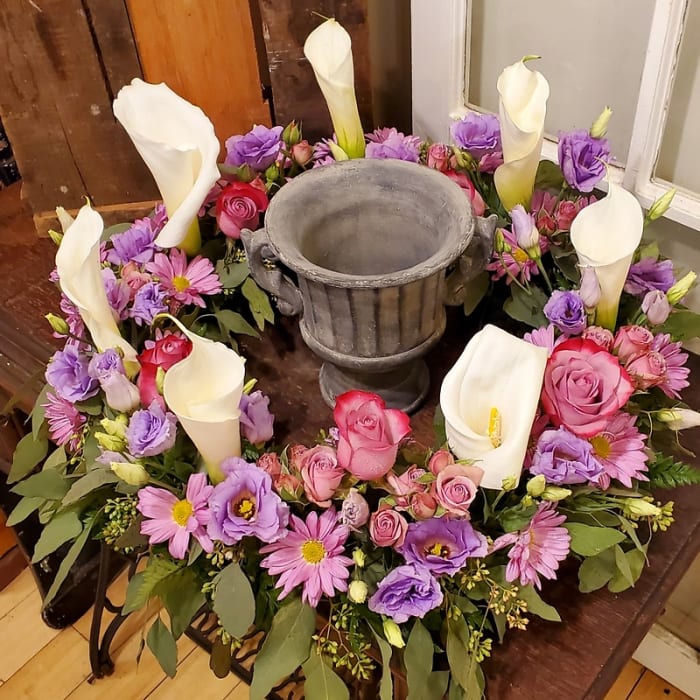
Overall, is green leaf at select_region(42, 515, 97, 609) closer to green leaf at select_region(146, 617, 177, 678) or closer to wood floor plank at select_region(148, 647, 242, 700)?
green leaf at select_region(146, 617, 177, 678)

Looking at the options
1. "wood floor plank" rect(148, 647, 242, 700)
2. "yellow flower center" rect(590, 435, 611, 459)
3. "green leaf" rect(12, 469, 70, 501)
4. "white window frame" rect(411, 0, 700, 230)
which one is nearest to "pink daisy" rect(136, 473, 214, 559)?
"green leaf" rect(12, 469, 70, 501)

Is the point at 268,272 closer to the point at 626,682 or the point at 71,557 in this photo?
the point at 71,557

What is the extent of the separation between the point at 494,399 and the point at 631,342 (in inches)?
5.8

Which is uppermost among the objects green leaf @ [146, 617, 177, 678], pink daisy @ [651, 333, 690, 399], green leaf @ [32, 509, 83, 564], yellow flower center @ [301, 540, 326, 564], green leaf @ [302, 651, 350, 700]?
pink daisy @ [651, 333, 690, 399]

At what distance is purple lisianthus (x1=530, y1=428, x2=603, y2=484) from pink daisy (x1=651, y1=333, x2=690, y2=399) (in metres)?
0.12

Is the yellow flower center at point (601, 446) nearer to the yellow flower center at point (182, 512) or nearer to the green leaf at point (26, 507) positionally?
the yellow flower center at point (182, 512)

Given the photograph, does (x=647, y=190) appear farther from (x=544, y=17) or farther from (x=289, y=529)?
(x=289, y=529)

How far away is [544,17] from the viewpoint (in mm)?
842

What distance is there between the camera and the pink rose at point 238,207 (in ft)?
2.69

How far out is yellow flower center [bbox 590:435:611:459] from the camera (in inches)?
25.9

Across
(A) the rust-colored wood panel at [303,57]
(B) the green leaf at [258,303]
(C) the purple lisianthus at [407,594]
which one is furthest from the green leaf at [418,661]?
(A) the rust-colored wood panel at [303,57]

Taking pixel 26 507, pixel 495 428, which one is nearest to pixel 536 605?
pixel 495 428

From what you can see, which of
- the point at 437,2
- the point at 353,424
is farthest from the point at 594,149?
the point at 353,424

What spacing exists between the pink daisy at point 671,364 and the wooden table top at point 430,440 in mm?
98
